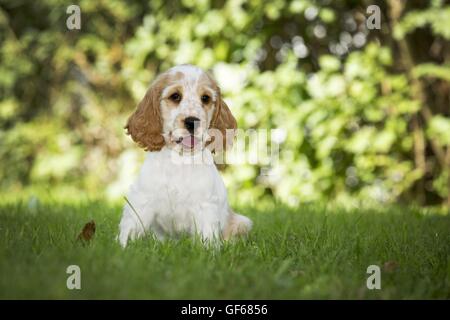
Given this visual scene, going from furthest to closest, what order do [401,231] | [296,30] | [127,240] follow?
[296,30] < [401,231] < [127,240]

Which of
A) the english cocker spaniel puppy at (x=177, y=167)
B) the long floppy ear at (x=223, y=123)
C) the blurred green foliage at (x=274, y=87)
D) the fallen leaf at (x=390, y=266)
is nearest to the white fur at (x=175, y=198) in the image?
the english cocker spaniel puppy at (x=177, y=167)

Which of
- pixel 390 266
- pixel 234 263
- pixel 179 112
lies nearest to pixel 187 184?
pixel 179 112

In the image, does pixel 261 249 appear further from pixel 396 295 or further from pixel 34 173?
pixel 34 173

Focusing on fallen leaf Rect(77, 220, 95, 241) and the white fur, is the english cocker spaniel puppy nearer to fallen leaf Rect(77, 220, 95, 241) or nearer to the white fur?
the white fur

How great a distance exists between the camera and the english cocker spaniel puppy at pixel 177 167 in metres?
3.27

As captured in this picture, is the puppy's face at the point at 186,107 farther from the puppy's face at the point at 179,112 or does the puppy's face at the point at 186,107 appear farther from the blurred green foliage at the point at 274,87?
the blurred green foliage at the point at 274,87

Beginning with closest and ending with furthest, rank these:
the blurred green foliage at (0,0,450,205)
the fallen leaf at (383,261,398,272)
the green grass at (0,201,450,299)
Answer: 1. the green grass at (0,201,450,299)
2. the fallen leaf at (383,261,398,272)
3. the blurred green foliage at (0,0,450,205)

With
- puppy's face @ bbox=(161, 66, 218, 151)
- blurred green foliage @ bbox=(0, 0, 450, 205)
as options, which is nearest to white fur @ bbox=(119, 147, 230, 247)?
puppy's face @ bbox=(161, 66, 218, 151)

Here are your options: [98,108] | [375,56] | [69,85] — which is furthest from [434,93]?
[69,85]

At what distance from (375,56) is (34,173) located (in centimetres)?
432

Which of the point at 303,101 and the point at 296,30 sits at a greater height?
the point at 296,30

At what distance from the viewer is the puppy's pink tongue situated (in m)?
3.27

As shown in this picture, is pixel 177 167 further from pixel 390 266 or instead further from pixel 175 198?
pixel 390 266
